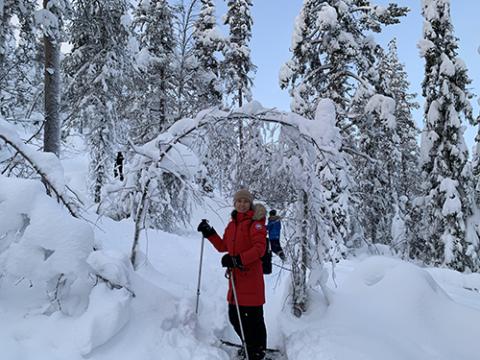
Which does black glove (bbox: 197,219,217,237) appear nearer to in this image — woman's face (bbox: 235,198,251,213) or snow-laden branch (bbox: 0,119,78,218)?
woman's face (bbox: 235,198,251,213)

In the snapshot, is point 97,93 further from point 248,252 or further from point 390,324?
point 390,324

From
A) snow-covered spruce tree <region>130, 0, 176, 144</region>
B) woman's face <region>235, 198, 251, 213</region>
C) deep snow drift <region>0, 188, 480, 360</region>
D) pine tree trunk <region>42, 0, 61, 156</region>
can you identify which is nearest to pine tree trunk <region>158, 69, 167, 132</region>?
snow-covered spruce tree <region>130, 0, 176, 144</region>

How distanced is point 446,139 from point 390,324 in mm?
13125

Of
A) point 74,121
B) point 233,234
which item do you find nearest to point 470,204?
point 233,234

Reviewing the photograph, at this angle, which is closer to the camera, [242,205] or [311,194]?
[242,205]

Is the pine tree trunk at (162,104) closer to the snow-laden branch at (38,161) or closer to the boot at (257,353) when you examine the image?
the snow-laden branch at (38,161)

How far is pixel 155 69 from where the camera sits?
16375 mm

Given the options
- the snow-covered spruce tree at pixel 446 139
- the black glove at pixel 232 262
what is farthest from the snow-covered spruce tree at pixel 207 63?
the black glove at pixel 232 262

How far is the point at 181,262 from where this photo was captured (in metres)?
7.12

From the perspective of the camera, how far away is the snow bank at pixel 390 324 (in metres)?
4.19

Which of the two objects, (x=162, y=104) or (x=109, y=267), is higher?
(x=162, y=104)

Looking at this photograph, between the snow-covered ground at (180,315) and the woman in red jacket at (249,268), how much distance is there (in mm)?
348

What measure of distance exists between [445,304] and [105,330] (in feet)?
14.8

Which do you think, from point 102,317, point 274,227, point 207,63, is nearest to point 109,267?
point 102,317
